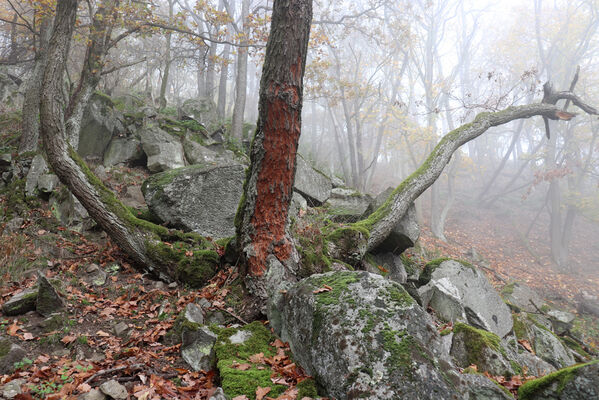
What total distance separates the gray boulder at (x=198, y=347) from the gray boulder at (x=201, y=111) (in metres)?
10.3

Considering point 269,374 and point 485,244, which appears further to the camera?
point 485,244

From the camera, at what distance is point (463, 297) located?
19.5 ft

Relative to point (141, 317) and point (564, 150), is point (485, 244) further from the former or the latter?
point (141, 317)

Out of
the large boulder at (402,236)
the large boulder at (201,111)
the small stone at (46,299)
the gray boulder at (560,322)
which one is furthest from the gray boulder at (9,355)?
the large boulder at (201,111)

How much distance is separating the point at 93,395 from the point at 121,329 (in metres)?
1.39

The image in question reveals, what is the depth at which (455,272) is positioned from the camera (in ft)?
20.4

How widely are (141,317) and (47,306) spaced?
1.04 m

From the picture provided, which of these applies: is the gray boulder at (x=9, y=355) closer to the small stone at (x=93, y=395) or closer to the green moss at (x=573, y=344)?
the small stone at (x=93, y=395)

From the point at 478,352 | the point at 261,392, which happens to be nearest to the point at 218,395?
the point at 261,392

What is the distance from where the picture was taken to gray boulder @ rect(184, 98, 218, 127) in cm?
1264

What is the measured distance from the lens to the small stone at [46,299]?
3.88 metres

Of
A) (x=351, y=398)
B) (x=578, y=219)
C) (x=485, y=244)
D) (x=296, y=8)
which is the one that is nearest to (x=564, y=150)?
(x=578, y=219)

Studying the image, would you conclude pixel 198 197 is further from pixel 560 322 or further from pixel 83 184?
pixel 560 322

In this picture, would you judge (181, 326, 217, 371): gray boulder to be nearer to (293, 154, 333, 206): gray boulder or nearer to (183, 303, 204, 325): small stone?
(183, 303, 204, 325): small stone
